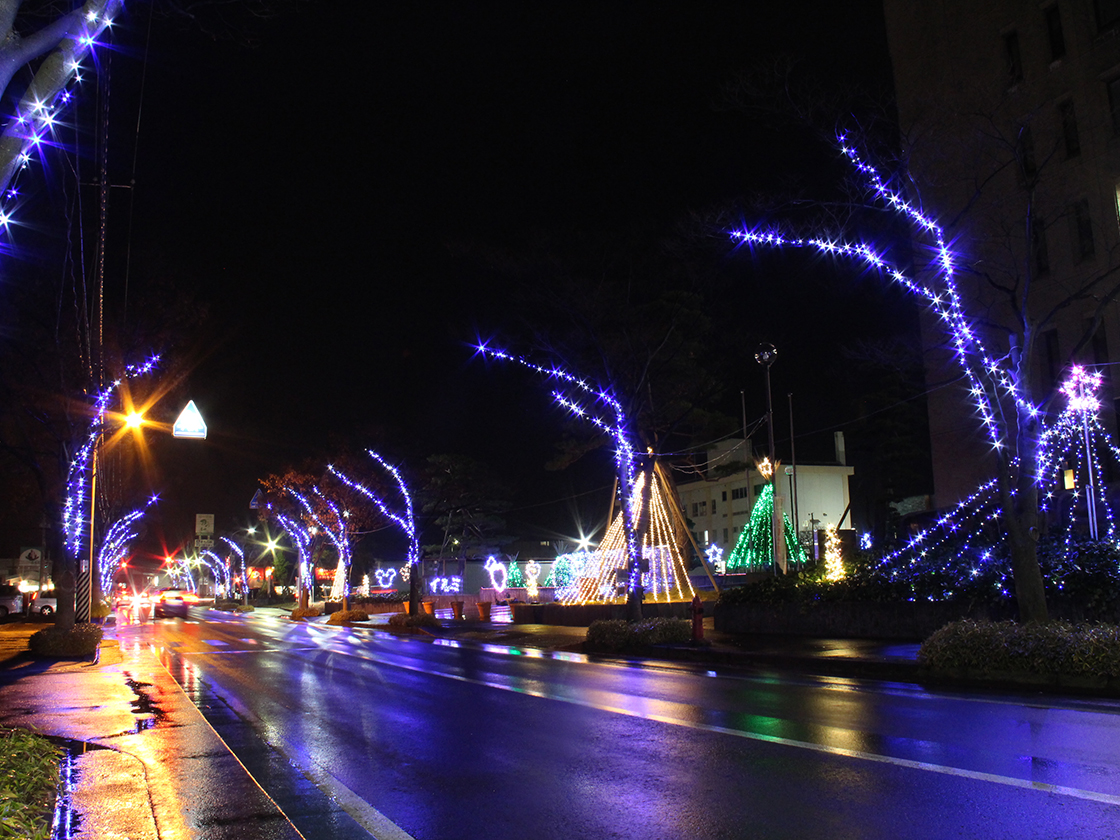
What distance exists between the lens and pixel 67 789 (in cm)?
661

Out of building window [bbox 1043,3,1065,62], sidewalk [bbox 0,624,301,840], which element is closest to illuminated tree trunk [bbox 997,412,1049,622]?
sidewalk [bbox 0,624,301,840]

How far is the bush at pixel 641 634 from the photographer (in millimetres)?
21062

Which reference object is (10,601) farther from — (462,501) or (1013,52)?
(1013,52)

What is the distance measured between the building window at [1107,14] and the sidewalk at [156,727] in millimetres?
19769

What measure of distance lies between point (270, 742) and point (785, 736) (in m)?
5.22

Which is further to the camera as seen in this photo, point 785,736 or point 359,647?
point 359,647

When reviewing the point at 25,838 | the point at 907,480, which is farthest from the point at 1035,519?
the point at 907,480

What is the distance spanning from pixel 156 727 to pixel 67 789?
373 cm

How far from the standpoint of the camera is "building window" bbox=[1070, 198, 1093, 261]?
26.1 metres

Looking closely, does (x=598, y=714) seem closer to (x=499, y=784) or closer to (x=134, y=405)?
(x=499, y=784)

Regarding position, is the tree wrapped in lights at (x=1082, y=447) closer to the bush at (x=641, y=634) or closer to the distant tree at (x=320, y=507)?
the bush at (x=641, y=634)

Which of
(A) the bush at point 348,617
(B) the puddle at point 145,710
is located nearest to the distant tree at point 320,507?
(A) the bush at point 348,617

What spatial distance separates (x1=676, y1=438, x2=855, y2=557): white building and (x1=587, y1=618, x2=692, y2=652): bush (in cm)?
4000

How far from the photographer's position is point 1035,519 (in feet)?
46.8
